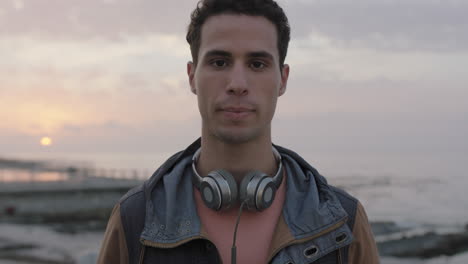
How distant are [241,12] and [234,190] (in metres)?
1.01

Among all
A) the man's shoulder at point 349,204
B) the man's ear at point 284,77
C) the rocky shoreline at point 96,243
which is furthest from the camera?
the rocky shoreline at point 96,243

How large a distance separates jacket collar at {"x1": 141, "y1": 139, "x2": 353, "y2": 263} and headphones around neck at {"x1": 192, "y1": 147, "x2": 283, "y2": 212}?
14cm

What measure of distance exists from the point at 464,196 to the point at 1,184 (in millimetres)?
49326

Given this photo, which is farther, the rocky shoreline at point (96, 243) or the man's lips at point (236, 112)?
the rocky shoreline at point (96, 243)

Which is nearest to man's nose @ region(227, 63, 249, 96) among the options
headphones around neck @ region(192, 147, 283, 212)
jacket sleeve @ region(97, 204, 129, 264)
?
headphones around neck @ region(192, 147, 283, 212)

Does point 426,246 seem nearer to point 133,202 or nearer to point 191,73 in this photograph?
point 191,73

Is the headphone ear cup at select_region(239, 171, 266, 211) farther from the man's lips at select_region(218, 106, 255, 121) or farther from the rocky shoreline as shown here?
the rocky shoreline

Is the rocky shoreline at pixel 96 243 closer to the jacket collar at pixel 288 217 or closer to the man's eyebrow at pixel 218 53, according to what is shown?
the jacket collar at pixel 288 217

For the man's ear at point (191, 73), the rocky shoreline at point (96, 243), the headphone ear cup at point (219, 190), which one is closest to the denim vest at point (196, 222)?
the headphone ear cup at point (219, 190)

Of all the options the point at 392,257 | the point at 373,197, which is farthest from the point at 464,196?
the point at 392,257

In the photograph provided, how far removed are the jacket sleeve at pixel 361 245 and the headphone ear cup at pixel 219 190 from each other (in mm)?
718

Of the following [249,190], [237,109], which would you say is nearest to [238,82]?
[237,109]

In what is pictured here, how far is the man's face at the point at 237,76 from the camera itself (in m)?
2.68

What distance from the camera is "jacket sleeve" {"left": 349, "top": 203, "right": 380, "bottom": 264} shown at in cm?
274
